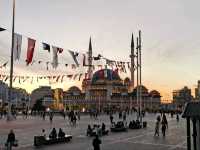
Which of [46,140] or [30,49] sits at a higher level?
[30,49]

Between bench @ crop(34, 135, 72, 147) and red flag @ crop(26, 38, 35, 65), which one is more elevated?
red flag @ crop(26, 38, 35, 65)

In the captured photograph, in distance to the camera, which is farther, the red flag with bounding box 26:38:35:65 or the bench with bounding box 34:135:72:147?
the red flag with bounding box 26:38:35:65

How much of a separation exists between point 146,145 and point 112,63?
74.2 feet

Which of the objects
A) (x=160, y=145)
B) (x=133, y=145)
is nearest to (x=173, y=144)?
(x=160, y=145)

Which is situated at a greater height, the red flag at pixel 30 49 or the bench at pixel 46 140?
the red flag at pixel 30 49

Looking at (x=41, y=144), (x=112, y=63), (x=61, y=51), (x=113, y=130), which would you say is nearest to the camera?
(x=41, y=144)

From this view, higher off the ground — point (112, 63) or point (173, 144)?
point (112, 63)

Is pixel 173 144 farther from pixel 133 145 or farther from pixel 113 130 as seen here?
pixel 113 130

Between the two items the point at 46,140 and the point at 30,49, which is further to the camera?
the point at 30,49

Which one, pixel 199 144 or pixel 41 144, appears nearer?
pixel 199 144

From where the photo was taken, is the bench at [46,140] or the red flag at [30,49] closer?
the bench at [46,140]

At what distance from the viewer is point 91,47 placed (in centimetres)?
17850

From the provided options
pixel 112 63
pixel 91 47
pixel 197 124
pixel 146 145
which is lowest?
pixel 146 145

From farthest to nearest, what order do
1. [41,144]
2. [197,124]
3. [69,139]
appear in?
[69,139]
[41,144]
[197,124]
